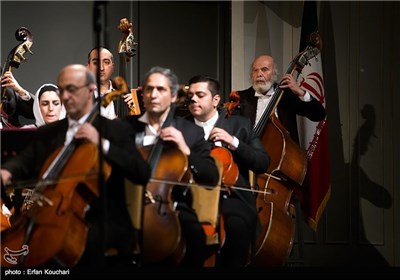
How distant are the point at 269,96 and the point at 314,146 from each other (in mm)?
509

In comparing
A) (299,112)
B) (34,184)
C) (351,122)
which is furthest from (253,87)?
(34,184)

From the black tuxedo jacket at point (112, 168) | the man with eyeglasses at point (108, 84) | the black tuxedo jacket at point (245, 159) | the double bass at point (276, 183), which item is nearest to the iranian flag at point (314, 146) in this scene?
the double bass at point (276, 183)

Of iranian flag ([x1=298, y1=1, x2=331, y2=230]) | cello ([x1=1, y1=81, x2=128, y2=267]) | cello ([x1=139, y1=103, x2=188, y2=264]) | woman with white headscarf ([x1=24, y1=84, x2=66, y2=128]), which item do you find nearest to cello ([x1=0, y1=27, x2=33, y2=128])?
woman with white headscarf ([x1=24, y1=84, x2=66, y2=128])

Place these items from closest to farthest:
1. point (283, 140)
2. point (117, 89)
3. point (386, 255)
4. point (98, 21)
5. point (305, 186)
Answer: point (98, 21)
point (117, 89)
point (283, 140)
point (305, 186)
point (386, 255)

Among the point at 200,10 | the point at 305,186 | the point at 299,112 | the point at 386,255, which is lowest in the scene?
the point at 386,255

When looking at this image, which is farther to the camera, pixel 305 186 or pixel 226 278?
pixel 305 186

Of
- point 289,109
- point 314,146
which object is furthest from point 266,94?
point 314,146

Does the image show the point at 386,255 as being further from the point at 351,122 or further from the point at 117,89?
the point at 117,89

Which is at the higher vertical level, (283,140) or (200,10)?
(200,10)

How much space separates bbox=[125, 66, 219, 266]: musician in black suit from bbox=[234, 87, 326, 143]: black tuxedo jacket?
0.55 meters

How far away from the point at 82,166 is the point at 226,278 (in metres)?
0.61

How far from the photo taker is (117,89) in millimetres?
3508

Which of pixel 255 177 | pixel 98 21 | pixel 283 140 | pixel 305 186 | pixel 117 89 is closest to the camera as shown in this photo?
pixel 98 21

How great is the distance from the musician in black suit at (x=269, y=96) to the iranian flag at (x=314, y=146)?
0.13 m
